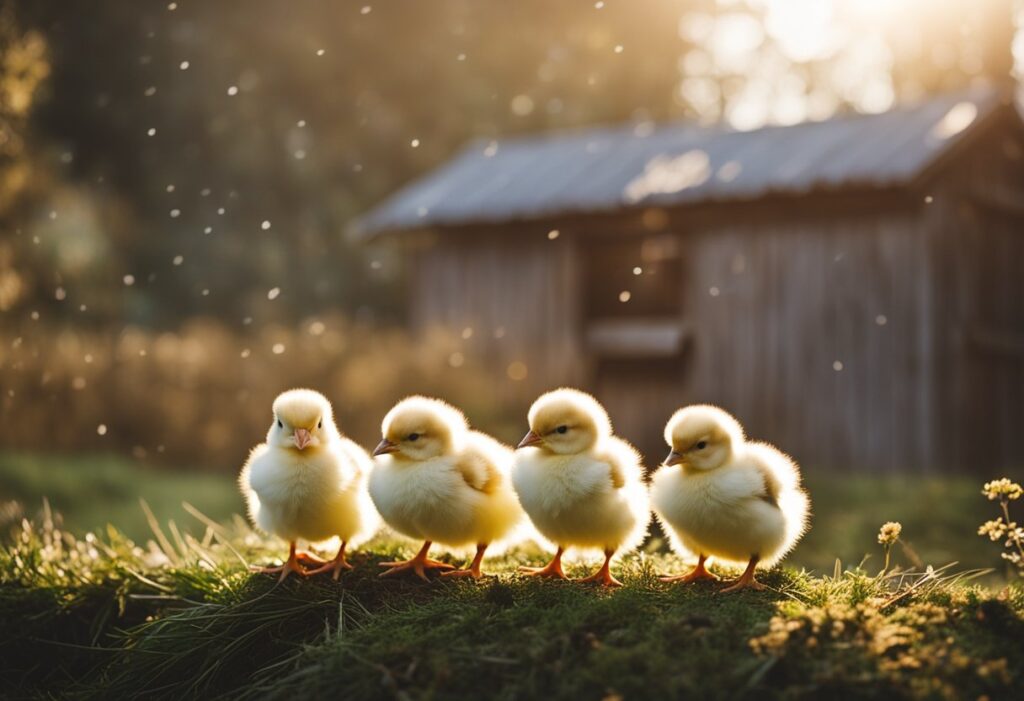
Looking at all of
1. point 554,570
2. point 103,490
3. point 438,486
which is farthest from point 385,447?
point 103,490

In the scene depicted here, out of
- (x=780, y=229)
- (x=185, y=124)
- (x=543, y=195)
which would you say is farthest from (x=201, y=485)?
(x=185, y=124)

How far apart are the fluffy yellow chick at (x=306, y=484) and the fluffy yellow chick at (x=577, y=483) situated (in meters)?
0.81

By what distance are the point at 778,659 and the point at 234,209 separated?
110 feet

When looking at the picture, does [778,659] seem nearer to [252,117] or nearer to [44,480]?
[44,480]

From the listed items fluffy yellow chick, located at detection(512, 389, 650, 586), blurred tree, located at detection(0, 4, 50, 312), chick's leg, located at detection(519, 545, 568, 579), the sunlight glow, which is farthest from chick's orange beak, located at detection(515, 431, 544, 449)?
the sunlight glow

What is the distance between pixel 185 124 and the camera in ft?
111

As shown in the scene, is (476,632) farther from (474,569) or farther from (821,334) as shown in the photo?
(821,334)

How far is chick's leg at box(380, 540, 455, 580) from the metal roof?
12.3 m

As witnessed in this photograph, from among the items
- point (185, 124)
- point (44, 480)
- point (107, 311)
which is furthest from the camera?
point (185, 124)

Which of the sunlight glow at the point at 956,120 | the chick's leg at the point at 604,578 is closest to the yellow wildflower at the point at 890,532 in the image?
the chick's leg at the point at 604,578

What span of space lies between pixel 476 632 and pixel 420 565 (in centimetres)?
93

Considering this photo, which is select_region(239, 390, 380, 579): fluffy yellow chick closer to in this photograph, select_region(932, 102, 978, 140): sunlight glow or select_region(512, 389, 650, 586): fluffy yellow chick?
select_region(512, 389, 650, 586): fluffy yellow chick

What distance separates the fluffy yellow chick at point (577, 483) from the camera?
15.5 feet

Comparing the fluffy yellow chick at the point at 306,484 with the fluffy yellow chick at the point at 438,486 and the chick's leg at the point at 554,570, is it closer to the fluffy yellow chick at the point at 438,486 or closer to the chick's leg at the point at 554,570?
the fluffy yellow chick at the point at 438,486
